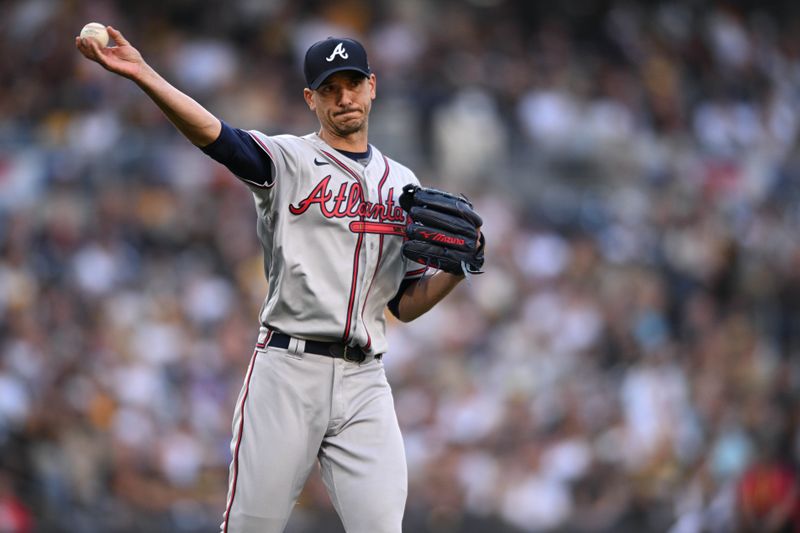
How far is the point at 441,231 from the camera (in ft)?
13.1

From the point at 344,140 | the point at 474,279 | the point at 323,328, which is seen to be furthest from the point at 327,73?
the point at 474,279

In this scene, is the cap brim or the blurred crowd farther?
the blurred crowd

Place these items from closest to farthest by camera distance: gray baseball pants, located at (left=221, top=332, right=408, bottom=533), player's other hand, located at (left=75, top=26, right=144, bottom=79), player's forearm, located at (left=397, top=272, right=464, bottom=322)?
player's other hand, located at (left=75, top=26, right=144, bottom=79) → gray baseball pants, located at (left=221, top=332, right=408, bottom=533) → player's forearm, located at (left=397, top=272, right=464, bottom=322)

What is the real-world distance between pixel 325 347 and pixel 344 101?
0.80m

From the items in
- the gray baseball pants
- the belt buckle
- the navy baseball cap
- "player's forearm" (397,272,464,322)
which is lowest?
the gray baseball pants

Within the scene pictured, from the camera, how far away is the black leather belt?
3986mm

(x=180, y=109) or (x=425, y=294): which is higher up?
(x=180, y=109)

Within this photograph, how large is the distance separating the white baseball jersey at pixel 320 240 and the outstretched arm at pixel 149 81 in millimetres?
273

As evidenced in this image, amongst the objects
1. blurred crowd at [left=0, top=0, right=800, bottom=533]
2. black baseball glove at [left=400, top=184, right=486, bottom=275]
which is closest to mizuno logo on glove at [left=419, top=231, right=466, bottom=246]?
black baseball glove at [left=400, top=184, right=486, bottom=275]

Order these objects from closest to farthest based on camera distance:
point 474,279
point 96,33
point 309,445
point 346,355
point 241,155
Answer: point 96,33 → point 241,155 → point 309,445 → point 346,355 → point 474,279

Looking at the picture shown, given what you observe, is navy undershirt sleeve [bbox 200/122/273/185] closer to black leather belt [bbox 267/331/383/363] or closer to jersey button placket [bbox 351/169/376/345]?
jersey button placket [bbox 351/169/376/345]

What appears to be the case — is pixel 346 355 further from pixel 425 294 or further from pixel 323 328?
pixel 425 294

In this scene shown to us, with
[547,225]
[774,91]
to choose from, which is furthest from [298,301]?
[774,91]

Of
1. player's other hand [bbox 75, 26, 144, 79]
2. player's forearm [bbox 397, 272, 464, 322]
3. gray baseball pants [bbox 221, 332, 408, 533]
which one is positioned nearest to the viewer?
player's other hand [bbox 75, 26, 144, 79]
